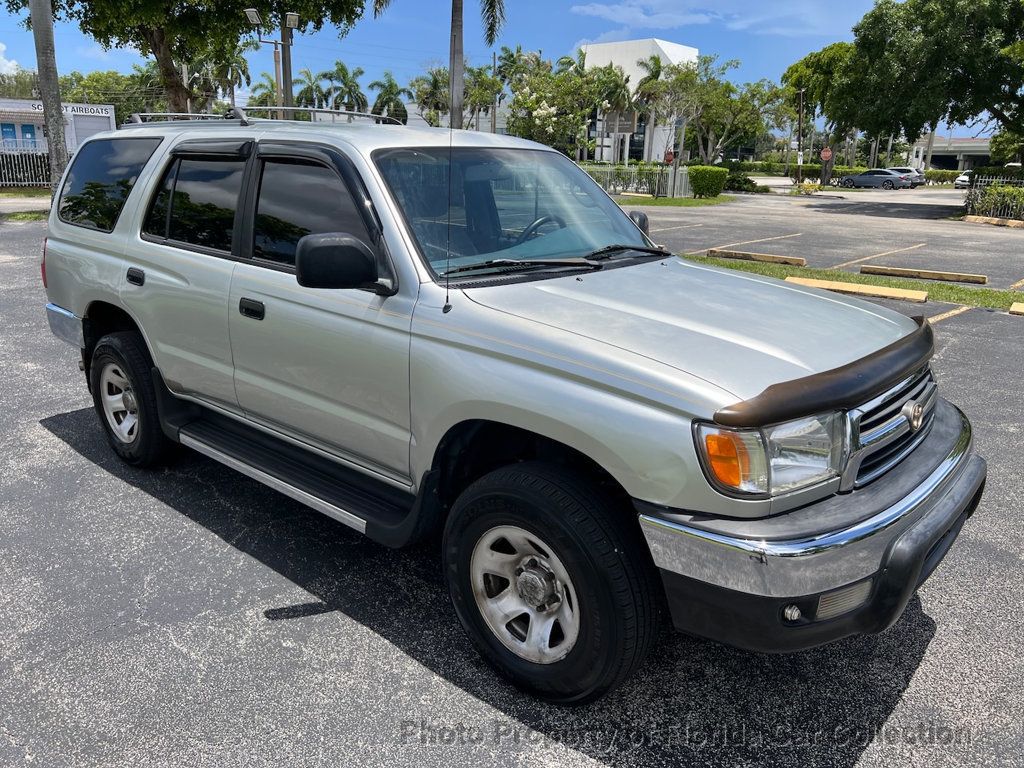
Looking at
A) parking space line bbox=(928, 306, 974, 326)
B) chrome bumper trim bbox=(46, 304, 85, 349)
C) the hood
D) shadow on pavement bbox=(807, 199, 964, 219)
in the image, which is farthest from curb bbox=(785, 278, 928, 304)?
shadow on pavement bbox=(807, 199, 964, 219)

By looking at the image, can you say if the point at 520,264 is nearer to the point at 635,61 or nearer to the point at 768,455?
the point at 768,455

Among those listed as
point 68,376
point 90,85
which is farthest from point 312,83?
point 68,376

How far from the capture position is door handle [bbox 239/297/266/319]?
11.7 ft

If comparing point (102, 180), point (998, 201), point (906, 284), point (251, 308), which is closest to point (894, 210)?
point (998, 201)

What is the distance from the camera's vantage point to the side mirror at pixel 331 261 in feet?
9.29

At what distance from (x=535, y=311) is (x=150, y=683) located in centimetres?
190

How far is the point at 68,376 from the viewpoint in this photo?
6.65 m

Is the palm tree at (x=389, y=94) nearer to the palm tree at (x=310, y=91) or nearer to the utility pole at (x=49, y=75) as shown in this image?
the palm tree at (x=310, y=91)

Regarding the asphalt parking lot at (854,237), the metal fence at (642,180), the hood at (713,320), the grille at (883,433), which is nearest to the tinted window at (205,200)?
the hood at (713,320)

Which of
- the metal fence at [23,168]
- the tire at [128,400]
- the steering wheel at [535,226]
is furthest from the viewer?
the metal fence at [23,168]

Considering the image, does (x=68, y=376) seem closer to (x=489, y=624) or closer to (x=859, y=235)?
(x=489, y=624)

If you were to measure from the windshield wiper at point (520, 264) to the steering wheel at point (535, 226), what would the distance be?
0.69ft

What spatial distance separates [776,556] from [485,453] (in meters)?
1.22

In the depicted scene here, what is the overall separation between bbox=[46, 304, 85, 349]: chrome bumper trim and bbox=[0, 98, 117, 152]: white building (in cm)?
3780
